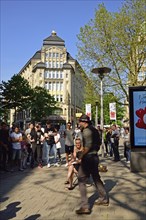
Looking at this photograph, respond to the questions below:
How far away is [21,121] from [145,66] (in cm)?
9137

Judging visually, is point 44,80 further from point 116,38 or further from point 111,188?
point 111,188

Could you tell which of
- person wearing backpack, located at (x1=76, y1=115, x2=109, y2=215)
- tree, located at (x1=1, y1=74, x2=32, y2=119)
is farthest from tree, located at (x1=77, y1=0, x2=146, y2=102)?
tree, located at (x1=1, y1=74, x2=32, y2=119)

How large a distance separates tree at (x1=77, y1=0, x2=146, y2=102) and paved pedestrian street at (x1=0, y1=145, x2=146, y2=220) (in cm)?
1234

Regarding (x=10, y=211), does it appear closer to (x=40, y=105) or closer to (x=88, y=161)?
(x=88, y=161)

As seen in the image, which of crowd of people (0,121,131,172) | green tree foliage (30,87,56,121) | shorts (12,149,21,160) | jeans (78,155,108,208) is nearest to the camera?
jeans (78,155,108,208)

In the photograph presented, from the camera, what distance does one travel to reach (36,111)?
192 feet

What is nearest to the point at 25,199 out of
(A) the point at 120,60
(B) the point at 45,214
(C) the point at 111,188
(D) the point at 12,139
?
(B) the point at 45,214

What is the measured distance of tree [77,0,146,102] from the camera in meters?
20.7

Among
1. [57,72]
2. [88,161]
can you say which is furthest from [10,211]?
[57,72]

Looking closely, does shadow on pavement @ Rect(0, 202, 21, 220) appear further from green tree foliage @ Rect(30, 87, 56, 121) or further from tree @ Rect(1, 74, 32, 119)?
green tree foliage @ Rect(30, 87, 56, 121)

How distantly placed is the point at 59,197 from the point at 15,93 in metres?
40.2

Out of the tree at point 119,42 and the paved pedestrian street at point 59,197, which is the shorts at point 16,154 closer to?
the paved pedestrian street at point 59,197

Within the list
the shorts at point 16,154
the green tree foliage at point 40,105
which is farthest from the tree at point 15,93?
the shorts at point 16,154

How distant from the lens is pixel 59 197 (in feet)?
22.4
